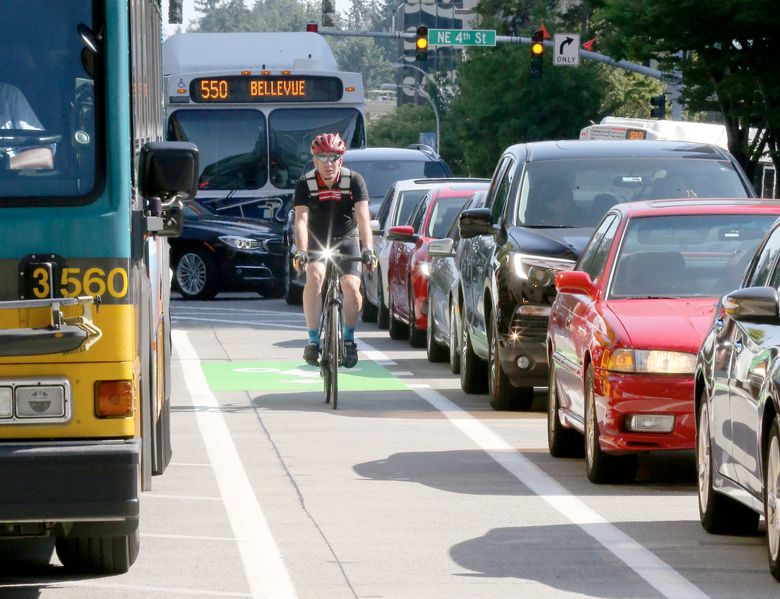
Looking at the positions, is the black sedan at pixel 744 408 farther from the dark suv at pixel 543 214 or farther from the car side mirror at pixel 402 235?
the car side mirror at pixel 402 235

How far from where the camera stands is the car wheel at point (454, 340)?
59.6 feet

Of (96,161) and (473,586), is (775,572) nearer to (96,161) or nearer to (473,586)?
(473,586)

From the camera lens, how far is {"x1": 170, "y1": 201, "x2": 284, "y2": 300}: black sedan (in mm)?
30250

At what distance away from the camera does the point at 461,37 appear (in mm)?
53031

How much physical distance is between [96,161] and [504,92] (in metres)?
63.8

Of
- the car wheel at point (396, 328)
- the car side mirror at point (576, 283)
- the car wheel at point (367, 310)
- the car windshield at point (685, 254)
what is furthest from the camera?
the car wheel at point (367, 310)

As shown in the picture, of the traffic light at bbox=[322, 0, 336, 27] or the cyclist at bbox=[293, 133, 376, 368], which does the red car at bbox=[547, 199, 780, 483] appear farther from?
the traffic light at bbox=[322, 0, 336, 27]

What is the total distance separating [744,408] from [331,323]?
7.23 m

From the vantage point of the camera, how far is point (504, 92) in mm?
70812

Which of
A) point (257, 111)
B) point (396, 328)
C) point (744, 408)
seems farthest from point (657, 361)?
point (257, 111)

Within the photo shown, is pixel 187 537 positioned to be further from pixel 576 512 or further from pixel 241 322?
pixel 241 322

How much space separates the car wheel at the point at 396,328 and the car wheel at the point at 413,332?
912 mm

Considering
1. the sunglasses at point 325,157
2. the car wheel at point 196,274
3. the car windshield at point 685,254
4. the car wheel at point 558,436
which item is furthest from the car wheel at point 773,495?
the car wheel at point 196,274

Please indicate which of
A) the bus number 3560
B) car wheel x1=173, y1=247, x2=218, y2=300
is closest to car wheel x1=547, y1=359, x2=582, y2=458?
the bus number 3560
